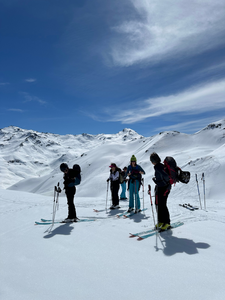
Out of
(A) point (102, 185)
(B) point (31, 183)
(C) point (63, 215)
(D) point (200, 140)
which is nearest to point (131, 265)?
(C) point (63, 215)

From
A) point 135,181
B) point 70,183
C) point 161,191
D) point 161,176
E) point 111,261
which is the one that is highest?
point 161,176

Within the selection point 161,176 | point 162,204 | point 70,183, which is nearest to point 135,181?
point 162,204

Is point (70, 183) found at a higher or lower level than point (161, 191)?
higher

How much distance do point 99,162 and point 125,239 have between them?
200 ft

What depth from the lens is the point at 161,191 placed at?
19.7 ft

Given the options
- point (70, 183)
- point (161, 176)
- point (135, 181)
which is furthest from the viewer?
point (135, 181)

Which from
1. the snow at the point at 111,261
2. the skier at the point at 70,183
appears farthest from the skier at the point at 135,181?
the skier at the point at 70,183

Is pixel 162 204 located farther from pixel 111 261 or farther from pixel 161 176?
pixel 111 261

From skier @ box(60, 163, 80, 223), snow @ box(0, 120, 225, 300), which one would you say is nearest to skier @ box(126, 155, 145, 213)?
snow @ box(0, 120, 225, 300)

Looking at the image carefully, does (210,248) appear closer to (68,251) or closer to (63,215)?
(68,251)

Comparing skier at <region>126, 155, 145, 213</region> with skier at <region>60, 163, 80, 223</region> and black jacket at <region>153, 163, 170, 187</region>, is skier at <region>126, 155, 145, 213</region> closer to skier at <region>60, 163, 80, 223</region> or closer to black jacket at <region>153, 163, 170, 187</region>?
skier at <region>60, 163, 80, 223</region>

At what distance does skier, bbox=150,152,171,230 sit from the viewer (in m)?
5.80

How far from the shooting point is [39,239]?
5.60m

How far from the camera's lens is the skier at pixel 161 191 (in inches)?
228
